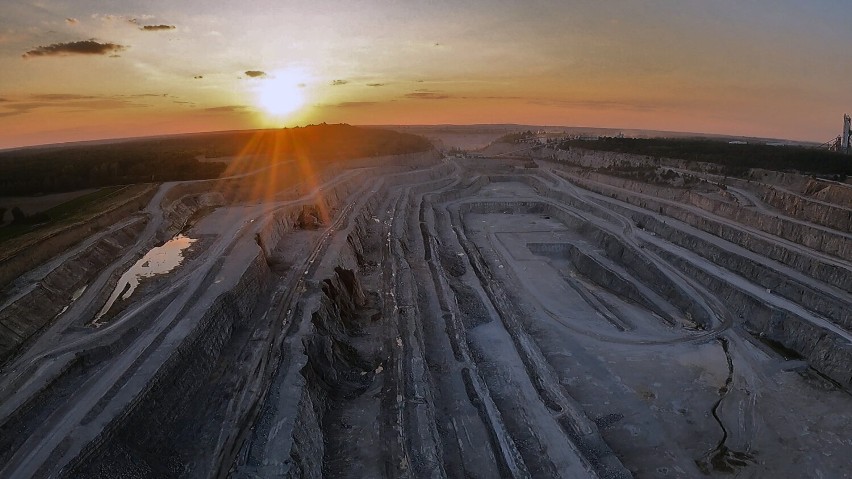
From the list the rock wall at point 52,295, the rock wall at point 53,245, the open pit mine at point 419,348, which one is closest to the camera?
the open pit mine at point 419,348

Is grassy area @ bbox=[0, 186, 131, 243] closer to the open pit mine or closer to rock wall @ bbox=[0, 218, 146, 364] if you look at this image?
the open pit mine

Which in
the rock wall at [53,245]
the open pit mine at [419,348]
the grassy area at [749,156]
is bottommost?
the open pit mine at [419,348]

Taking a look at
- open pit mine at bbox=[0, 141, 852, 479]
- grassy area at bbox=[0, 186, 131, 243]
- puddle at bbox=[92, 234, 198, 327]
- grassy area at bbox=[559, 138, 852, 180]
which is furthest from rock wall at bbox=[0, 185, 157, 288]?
grassy area at bbox=[559, 138, 852, 180]

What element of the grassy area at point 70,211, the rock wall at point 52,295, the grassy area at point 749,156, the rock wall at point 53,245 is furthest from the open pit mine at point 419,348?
the grassy area at point 749,156

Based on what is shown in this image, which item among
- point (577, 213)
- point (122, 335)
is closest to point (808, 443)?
point (122, 335)

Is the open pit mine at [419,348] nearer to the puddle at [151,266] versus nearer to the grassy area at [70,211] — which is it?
the puddle at [151,266]
